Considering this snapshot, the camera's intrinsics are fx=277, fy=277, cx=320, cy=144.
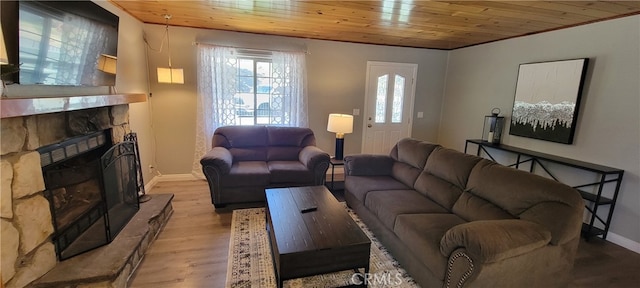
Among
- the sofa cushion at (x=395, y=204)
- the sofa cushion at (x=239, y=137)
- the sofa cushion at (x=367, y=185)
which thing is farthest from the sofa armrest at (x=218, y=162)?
the sofa cushion at (x=395, y=204)

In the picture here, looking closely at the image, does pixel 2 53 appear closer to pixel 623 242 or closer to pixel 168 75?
pixel 168 75

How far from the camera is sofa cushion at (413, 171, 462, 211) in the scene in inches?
96.6

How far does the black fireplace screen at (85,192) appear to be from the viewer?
6.23 ft

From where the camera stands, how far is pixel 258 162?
3754 millimetres

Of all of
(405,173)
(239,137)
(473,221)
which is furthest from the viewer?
(239,137)

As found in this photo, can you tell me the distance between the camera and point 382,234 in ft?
8.24

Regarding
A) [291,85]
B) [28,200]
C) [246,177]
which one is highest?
[291,85]

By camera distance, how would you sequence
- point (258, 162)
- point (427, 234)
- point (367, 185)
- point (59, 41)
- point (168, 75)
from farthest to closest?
point (258, 162), point (168, 75), point (367, 185), point (427, 234), point (59, 41)

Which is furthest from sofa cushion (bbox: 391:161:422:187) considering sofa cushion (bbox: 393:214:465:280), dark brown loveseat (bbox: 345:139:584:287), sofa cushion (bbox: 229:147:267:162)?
sofa cushion (bbox: 229:147:267:162)

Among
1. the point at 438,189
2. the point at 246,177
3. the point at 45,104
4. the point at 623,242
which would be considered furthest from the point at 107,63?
the point at 623,242

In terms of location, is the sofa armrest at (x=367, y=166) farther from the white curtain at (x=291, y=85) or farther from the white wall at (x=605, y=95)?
the white wall at (x=605, y=95)

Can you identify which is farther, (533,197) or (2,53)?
(533,197)

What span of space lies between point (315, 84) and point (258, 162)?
1.73 m

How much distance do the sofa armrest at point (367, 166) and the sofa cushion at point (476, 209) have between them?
3.42 ft
